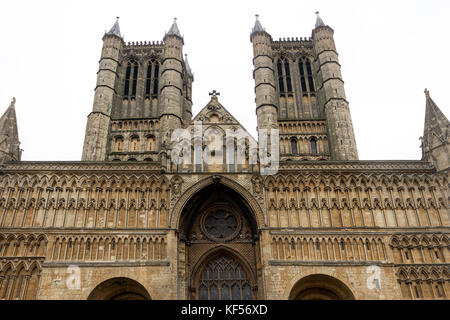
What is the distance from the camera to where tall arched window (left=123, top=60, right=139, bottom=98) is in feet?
119

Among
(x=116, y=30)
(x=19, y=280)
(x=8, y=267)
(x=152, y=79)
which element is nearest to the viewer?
(x=19, y=280)

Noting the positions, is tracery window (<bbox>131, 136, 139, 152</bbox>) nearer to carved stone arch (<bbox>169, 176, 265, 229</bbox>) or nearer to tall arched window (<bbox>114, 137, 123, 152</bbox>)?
tall arched window (<bbox>114, 137, 123, 152</bbox>)

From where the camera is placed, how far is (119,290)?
Result: 19688 mm

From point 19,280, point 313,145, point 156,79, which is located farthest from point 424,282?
point 156,79

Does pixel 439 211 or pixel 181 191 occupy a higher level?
pixel 181 191

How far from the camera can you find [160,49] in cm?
3900

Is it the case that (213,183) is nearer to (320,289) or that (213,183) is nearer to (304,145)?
(320,289)

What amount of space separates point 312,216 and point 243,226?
12.8 feet

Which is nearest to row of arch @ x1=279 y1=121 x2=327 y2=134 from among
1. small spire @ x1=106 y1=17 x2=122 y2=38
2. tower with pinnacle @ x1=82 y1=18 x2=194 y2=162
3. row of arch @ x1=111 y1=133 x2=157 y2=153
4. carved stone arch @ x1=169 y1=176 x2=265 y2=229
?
tower with pinnacle @ x1=82 y1=18 x2=194 y2=162

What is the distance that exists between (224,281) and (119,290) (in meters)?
5.53

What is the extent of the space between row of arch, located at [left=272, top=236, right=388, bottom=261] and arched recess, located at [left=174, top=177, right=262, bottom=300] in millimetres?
1379
